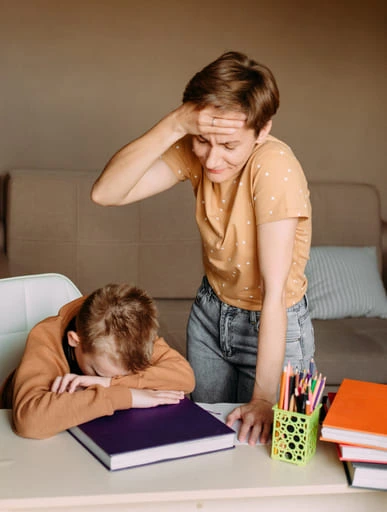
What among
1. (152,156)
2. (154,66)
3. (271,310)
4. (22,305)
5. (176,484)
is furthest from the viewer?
(154,66)

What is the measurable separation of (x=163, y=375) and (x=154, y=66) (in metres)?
2.47

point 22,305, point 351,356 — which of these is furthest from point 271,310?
point 351,356

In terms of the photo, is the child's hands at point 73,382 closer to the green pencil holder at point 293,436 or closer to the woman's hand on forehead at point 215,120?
the green pencil holder at point 293,436

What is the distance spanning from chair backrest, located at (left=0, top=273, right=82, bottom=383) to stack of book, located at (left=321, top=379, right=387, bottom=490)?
0.88m

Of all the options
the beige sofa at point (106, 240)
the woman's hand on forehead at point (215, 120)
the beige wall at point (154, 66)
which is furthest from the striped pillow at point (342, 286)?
the woman's hand on forehead at point (215, 120)

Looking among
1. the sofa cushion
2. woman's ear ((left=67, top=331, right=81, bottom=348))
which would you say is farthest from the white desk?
the sofa cushion

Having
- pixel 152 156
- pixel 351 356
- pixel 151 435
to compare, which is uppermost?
pixel 152 156

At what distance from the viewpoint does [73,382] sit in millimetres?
1350

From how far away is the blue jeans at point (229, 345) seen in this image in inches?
62.6

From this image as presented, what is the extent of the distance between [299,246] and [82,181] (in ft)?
5.91

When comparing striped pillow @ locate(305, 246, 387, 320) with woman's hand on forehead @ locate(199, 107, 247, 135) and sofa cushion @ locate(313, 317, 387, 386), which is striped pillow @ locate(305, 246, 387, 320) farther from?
woman's hand on forehead @ locate(199, 107, 247, 135)

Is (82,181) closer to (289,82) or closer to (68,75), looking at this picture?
(68,75)

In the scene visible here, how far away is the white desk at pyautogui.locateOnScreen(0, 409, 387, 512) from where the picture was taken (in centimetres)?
109

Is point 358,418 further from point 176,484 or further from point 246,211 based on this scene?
point 246,211
